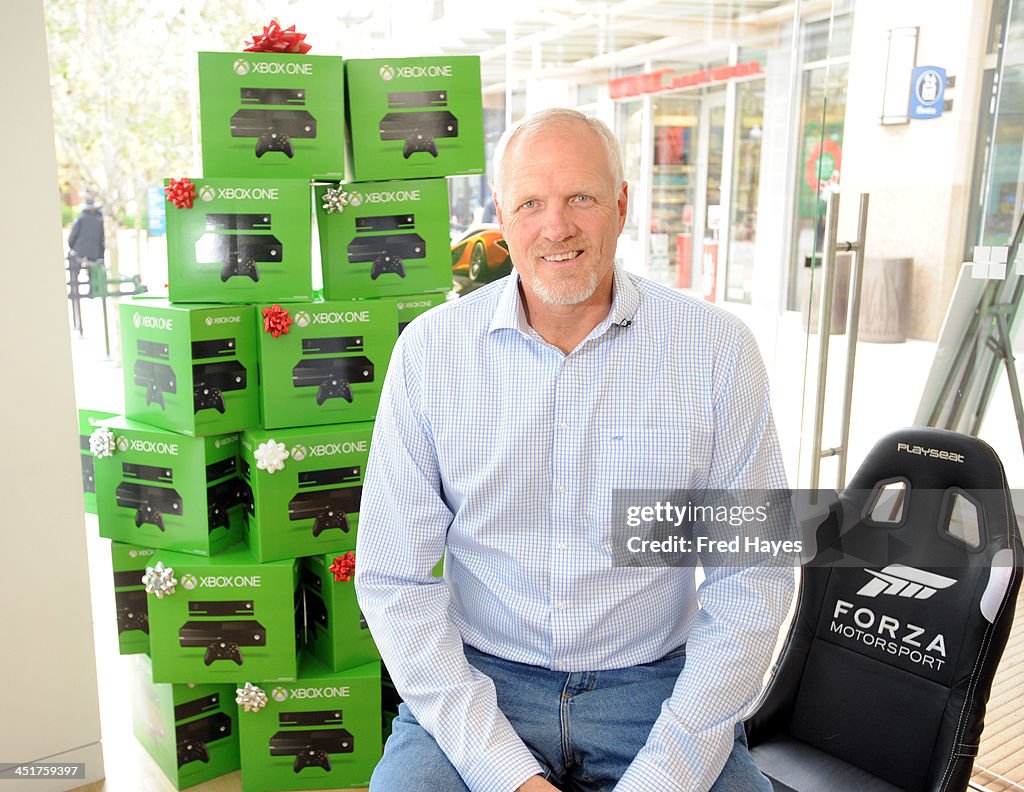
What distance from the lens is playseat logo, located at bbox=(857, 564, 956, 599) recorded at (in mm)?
1696

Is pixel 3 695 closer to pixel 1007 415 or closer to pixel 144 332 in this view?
pixel 144 332

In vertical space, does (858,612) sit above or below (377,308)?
below

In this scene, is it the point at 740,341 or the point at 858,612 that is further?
the point at 858,612

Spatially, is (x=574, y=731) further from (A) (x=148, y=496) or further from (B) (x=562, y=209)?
(A) (x=148, y=496)

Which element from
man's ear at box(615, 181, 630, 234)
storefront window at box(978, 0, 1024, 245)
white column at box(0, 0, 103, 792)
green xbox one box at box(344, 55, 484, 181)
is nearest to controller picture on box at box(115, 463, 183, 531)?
white column at box(0, 0, 103, 792)

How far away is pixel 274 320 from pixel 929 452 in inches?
56.9

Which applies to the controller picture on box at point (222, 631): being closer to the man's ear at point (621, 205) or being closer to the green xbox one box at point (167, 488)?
the green xbox one box at point (167, 488)

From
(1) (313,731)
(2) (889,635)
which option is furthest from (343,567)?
(2) (889,635)

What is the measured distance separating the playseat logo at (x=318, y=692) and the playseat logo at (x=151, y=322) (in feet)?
3.10

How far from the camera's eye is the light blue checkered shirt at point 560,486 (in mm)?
1504

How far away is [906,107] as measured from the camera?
9.08ft

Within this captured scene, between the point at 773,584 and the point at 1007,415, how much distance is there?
1.53m

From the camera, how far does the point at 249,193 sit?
7.29 ft

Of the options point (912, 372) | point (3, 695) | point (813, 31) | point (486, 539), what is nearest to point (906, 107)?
point (912, 372)
